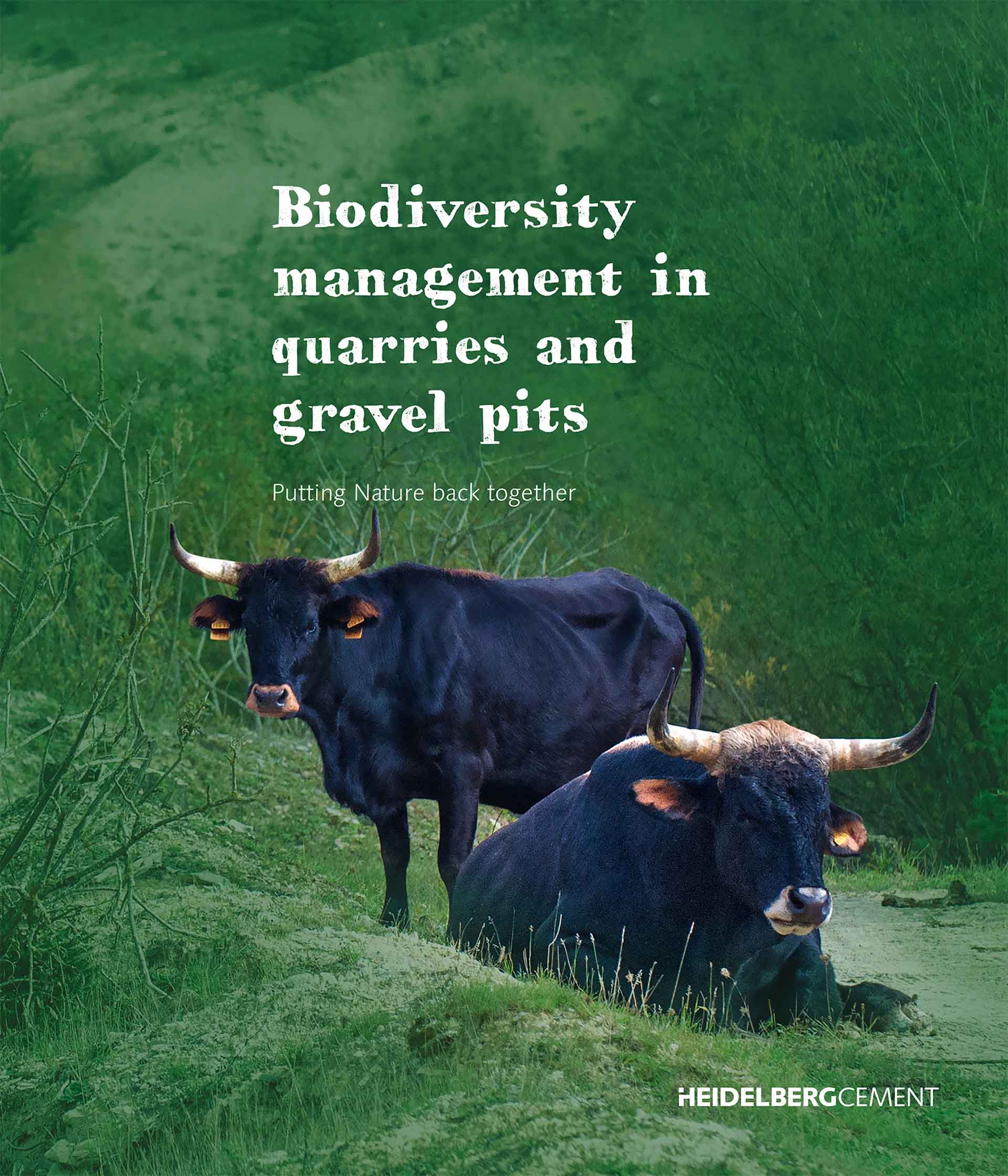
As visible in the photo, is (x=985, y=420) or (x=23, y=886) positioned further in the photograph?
(x=985, y=420)

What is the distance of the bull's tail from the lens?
1166cm

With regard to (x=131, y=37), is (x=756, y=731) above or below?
below

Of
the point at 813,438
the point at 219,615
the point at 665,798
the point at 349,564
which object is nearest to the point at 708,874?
the point at 665,798

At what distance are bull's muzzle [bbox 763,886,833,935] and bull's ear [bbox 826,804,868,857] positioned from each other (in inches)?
11.8

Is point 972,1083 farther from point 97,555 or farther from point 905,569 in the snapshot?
point 97,555

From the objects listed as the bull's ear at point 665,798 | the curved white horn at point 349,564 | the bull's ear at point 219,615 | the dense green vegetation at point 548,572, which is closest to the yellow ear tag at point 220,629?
the bull's ear at point 219,615

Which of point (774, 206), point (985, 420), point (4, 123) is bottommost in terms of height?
point (985, 420)

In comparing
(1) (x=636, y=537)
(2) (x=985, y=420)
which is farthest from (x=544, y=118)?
(2) (x=985, y=420)

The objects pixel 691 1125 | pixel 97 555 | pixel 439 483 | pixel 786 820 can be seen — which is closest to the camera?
pixel 691 1125

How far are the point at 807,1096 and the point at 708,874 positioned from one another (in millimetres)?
1369

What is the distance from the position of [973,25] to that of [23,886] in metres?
13.1

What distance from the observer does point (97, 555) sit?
46.3 ft

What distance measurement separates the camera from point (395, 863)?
10641 millimetres

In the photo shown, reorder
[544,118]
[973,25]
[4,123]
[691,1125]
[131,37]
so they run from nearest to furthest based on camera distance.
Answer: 1. [691,1125]
2. [973,25]
3. [4,123]
4. [544,118]
5. [131,37]
